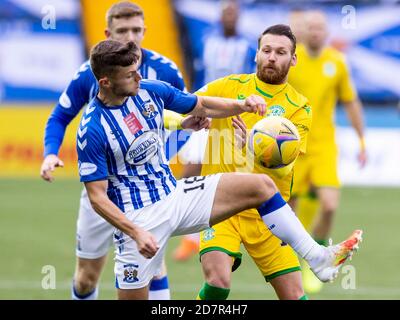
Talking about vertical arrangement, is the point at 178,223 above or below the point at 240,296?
above

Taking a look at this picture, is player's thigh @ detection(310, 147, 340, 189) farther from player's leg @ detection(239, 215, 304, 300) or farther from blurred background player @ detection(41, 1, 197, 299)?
player's leg @ detection(239, 215, 304, 300)

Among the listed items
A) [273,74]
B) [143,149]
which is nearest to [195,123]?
[143,149]

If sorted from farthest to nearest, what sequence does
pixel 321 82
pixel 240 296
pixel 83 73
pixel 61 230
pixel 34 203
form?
pixel 34 203 < pixel 61 230 < pixel 321 82 < pixel 240 296 < pixel 83 73

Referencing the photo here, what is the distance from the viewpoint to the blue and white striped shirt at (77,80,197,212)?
20.2 feet

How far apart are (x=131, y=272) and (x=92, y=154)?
821mm

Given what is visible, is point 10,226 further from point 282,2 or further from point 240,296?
point 282,2

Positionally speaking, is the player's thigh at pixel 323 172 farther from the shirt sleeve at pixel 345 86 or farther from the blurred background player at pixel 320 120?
the shirt sleeve at pixel 345 86

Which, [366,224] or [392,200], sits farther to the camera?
[392,200]

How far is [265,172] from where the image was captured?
6895 millimetres

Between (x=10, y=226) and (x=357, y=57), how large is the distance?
7.82 meters

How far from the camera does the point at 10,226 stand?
1304 centimetres

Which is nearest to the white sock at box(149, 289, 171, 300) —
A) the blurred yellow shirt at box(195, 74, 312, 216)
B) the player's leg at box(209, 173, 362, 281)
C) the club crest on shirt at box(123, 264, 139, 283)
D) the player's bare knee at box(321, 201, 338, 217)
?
the blurred yellow shirt at box(195, 74, 312, 216)

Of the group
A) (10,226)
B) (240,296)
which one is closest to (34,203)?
(10,226)

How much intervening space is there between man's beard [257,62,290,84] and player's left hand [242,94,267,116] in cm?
55
